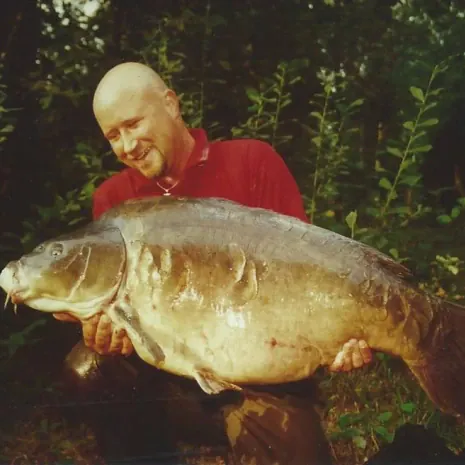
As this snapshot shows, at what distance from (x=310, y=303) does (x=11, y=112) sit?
3.49 feet

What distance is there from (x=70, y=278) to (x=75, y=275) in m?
0.01

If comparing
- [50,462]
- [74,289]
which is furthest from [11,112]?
[50,462]

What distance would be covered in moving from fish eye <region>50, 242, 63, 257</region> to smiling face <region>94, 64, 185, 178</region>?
0.86ft

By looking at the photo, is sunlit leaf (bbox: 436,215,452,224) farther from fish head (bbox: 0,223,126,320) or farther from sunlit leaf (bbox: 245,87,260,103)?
fish head (bbox: 0,223,126,320)

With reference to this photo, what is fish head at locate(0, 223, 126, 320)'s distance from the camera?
58.6 inches

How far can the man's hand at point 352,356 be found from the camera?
148cm

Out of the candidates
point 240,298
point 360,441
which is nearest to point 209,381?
point 240,298

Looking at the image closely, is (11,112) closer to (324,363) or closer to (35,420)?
(35,420)

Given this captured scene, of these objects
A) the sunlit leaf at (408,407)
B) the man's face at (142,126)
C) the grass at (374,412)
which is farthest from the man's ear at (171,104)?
the sunlit leaf at (408,407)

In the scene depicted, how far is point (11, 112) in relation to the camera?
→ 2041 mm

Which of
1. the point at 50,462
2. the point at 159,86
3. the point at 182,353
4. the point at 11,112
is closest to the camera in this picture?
the point at 182,353

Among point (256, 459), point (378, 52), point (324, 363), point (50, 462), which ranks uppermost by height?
point (378, 52)

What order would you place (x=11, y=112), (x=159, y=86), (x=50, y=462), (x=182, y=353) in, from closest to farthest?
(x=182, y=353) → (x=159, y=86) → (x=50, y=462) → (x=11, y=112)

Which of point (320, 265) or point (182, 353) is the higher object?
point (320, 265)
